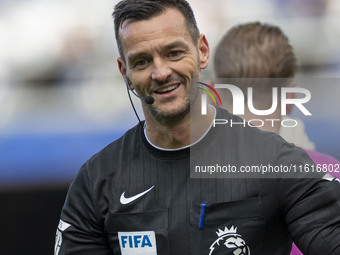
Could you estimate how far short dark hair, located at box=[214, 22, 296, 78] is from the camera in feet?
6.56

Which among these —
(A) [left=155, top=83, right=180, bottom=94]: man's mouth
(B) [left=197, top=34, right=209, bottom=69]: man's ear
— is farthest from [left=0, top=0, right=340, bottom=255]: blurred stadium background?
(A) [left=155, top=83, right=180, bottom=94]: man's mouth

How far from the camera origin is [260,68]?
78.4 inches

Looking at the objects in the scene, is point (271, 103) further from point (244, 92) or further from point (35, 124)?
point (35, 124)

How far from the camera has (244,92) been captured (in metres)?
1.99

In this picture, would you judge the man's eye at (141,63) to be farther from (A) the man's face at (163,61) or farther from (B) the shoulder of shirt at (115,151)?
(B) the shoulder of shirt at (115,151)

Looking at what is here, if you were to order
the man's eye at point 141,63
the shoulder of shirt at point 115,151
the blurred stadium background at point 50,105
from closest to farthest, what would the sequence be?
the man's eye at point 141,63, the shoulder of shirt at point 115,151, the blurred stadium background at point 50,105

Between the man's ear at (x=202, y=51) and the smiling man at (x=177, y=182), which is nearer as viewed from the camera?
the smiling man at (x=177, y=182)

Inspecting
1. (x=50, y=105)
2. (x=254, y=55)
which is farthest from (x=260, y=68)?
(x=50, y=105)

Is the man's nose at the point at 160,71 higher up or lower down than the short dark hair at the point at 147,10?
lower down

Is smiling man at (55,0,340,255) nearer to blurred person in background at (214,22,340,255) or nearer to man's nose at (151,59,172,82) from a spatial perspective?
man's nose at (151,59,172,82)

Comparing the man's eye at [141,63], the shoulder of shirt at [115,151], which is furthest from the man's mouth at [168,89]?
the shoulder of shirt at [115,151]

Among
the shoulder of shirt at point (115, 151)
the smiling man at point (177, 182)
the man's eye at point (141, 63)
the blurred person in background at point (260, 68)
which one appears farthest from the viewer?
the blurred person in background at point (260, 68)

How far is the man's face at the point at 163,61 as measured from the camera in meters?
1.69

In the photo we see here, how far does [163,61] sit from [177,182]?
1.19 feet
